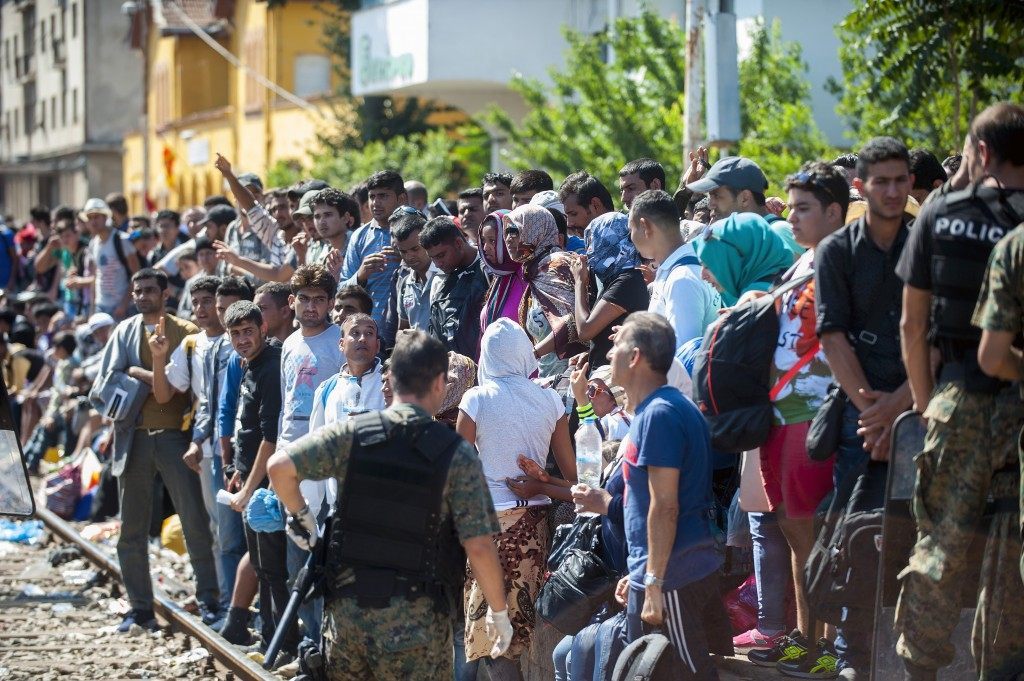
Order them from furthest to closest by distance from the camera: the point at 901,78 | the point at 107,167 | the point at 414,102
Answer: the point at 107,167 → the point at 414,102 → the point at 901,78

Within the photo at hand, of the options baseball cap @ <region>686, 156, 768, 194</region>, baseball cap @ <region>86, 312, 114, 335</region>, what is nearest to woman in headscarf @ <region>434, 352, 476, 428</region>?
baseball cap @ <region>686, 156, 768, 194</region>

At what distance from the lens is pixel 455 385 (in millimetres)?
8352

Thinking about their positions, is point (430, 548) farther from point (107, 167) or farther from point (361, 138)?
point (107, 167)

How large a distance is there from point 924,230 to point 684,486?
4.65ft

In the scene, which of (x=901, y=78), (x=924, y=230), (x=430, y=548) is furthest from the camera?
(x=901, y=78)

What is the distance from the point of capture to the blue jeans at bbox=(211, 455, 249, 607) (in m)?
10.7

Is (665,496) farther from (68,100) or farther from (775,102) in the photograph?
(68,100)

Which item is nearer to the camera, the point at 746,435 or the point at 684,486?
the point at 684,486

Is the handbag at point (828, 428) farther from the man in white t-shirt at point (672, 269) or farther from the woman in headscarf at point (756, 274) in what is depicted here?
the man in white t-shirt at point (672, 269)

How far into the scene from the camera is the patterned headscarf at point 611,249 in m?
8.62

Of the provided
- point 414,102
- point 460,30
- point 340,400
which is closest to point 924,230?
point 340,400

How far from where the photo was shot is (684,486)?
6312 mm

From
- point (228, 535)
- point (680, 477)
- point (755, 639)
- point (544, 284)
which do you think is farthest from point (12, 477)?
point (680, 477)

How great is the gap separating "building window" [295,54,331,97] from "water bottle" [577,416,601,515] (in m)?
32.2
